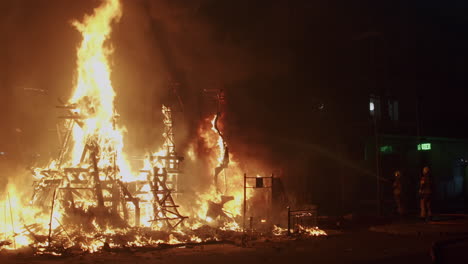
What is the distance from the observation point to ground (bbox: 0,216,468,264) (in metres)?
11.8

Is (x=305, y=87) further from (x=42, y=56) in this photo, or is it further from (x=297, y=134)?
(x=42, y=56)

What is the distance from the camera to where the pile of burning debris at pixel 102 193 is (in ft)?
47.4

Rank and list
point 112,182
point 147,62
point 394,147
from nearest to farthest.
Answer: point 112,182, point 147,62, point 394,147

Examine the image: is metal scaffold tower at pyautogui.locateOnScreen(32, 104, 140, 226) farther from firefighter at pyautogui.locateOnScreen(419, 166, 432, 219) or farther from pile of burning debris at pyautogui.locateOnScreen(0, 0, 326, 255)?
firefighter at pyautogui.locateOnScreen(419, 166, 432, 219)

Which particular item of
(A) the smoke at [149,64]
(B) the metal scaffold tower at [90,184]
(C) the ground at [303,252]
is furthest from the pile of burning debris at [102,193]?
(A) the smoke at [149,64]

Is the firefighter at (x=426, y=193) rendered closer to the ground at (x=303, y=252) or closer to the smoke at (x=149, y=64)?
the ground at (x=303, y=252)

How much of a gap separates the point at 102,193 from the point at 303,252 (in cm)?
697

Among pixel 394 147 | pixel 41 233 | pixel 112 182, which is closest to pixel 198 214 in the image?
pixel 112 182

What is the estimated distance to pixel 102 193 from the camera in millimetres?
15891

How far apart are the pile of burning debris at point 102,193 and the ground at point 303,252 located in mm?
874

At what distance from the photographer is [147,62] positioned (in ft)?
67.9

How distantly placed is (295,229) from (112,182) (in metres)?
6.51

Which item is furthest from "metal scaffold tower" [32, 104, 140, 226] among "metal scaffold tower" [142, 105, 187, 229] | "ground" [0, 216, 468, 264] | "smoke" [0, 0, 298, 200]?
"ground" [0, 216, 468, 264]

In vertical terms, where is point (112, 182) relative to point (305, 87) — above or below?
below
